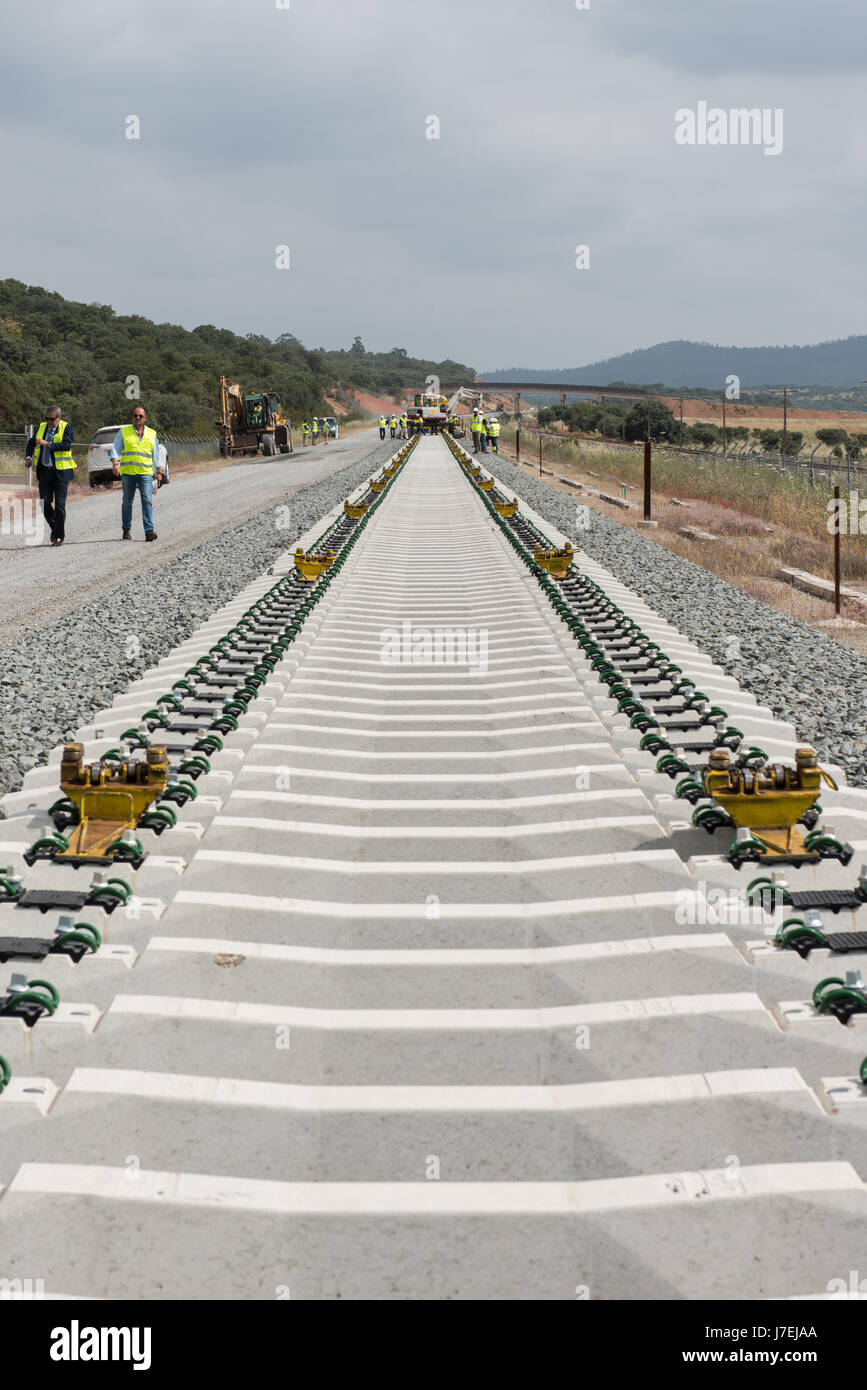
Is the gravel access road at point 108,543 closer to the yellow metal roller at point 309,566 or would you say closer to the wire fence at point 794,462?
the yellow metal roller at point 309,566

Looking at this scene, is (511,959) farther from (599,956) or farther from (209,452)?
(209,452)

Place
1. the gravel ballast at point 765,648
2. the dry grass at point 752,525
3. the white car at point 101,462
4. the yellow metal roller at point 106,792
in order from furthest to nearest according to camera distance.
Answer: the white car at point 101,462, the dry grass at point 752,525, the gravel ballast at point 765,648, the yellow metal roller at point 106,792

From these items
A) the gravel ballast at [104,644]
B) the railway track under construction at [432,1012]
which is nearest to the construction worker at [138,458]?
the gravel ballast at [104,644]

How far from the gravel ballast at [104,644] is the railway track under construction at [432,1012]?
93 cm

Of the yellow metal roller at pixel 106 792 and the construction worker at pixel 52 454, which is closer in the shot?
the yellow metal roller at pixel 106 792

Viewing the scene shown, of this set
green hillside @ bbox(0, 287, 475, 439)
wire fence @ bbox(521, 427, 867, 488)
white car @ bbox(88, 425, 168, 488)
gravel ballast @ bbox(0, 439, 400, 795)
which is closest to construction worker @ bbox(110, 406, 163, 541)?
gravel ballast @ bbox(0, 439, 400, 795)

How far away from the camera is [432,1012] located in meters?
3.26

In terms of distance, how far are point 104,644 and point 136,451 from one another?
6947 millimetres

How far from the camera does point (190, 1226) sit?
2.35 metres

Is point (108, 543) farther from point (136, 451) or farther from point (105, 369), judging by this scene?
point (105, 369)

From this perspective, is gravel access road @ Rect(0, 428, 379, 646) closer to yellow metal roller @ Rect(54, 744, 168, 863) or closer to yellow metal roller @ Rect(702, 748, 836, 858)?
yellow metal roller @ Rect(54, 744, 168, 863)

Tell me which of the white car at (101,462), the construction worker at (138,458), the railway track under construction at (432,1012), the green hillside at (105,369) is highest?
the green hillside at (105,369)

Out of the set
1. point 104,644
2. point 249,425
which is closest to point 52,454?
point 104,644

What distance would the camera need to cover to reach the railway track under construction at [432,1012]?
92.5 inches
